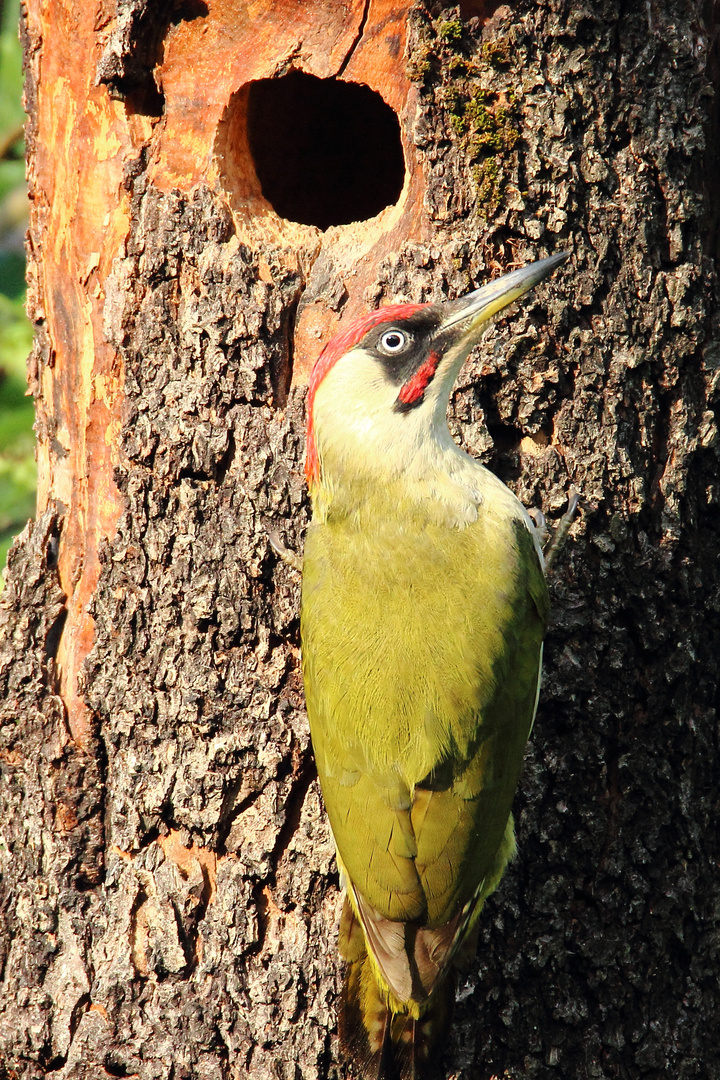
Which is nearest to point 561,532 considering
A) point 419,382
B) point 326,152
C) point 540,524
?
point 540,524

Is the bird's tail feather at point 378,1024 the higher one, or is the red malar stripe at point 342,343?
the red malar stripe at point 342,343

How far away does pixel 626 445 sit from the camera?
347 centimetres

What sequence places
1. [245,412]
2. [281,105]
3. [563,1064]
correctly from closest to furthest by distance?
[563,1064]
[245,412]
[281,105]

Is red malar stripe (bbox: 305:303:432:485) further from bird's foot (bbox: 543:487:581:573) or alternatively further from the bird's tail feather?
the bird's tail feather

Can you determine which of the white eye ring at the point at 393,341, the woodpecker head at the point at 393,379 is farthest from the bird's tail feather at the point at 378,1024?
the white eye ring at the point at 393,341

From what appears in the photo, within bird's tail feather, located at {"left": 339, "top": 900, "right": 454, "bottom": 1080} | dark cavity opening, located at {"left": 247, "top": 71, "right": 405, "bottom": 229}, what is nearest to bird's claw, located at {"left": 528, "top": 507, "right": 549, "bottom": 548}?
bird's tail feather, located at {"left": 339, "top": 900, "right": 454, "bottom": 1080}

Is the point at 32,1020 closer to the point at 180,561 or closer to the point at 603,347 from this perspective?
the point at 180,561

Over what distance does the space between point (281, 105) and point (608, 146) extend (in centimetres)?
157

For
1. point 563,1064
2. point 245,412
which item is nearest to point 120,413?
point 245,412

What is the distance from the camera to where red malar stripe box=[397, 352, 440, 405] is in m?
3.34

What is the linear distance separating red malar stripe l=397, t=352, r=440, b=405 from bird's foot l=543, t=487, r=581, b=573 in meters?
0.58

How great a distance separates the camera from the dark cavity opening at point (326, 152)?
4488 millimetres

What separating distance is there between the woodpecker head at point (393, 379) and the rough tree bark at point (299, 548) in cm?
15

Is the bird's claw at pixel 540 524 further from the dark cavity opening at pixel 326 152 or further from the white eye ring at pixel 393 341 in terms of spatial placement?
the dark cavity opening at pixel 326 152
